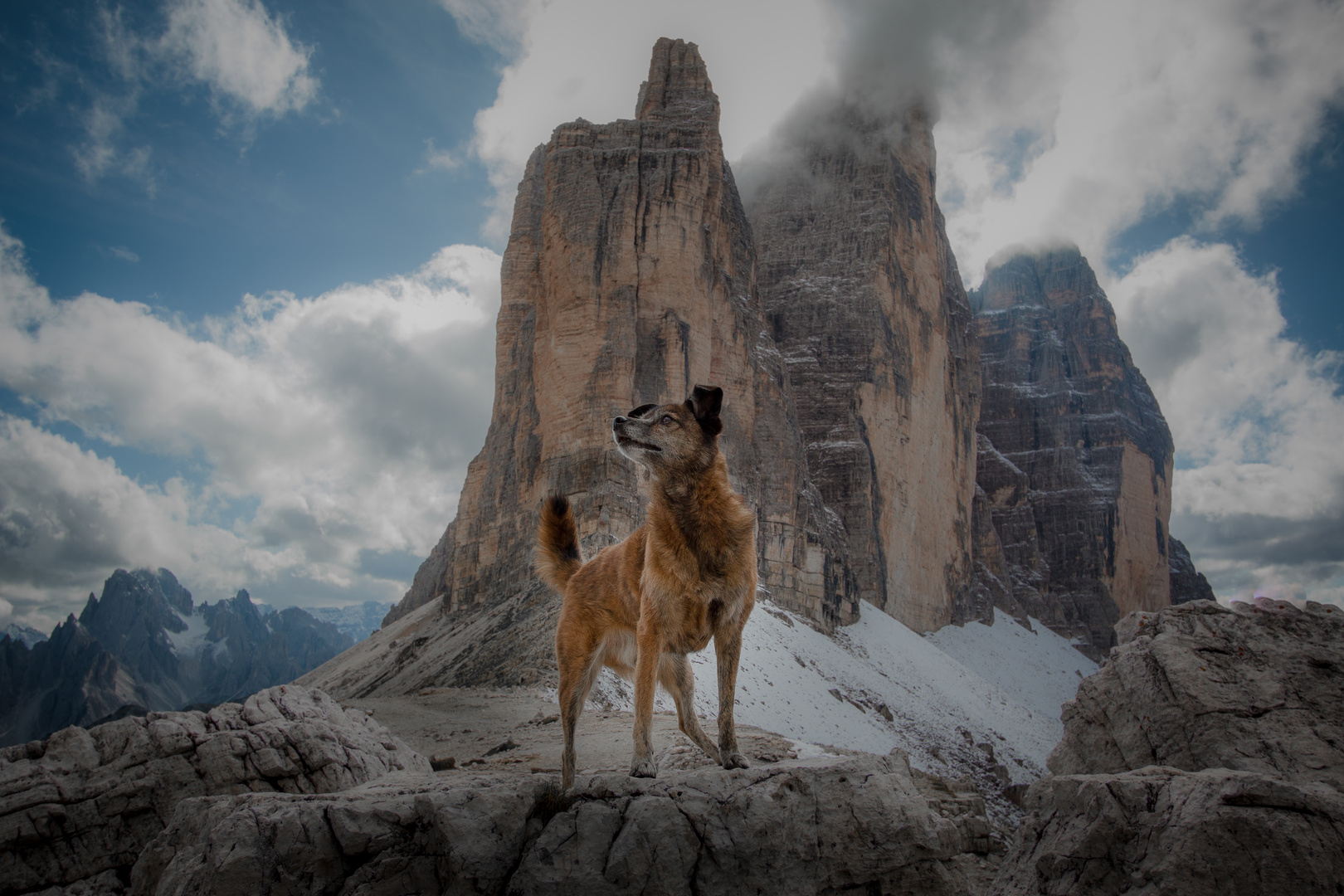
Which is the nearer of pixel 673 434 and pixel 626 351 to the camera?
pixel 673 434

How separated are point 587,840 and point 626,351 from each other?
74.1 feet

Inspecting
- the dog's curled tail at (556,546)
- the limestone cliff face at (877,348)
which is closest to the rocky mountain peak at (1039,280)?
the limestone cliff face at (877,348)

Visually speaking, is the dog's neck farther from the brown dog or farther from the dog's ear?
the dog's ear

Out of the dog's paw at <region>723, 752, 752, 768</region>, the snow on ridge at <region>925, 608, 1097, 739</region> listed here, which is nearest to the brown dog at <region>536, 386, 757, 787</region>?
the dog's paw at <region>723, 752, 752, 768</region>

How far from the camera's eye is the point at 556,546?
17.2 feet

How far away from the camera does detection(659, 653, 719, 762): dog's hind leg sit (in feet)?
14.7

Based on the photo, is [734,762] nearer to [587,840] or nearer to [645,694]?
[645,694]

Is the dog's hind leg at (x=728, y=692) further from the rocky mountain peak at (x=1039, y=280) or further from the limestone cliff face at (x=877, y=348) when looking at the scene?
the rocky mountain peak at (x=1039, y=280)

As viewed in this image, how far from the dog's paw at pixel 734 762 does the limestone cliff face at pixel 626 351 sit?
1672 centimetres

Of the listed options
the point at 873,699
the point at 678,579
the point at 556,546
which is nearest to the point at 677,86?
the point at 873,699

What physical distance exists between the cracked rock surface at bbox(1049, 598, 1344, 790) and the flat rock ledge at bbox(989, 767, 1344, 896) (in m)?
2.12

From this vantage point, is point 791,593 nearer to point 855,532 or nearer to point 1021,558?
point 855,532

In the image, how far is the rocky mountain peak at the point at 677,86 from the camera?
3312 centimetres

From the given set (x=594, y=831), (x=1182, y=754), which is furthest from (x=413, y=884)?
(x=1182, y=754)
